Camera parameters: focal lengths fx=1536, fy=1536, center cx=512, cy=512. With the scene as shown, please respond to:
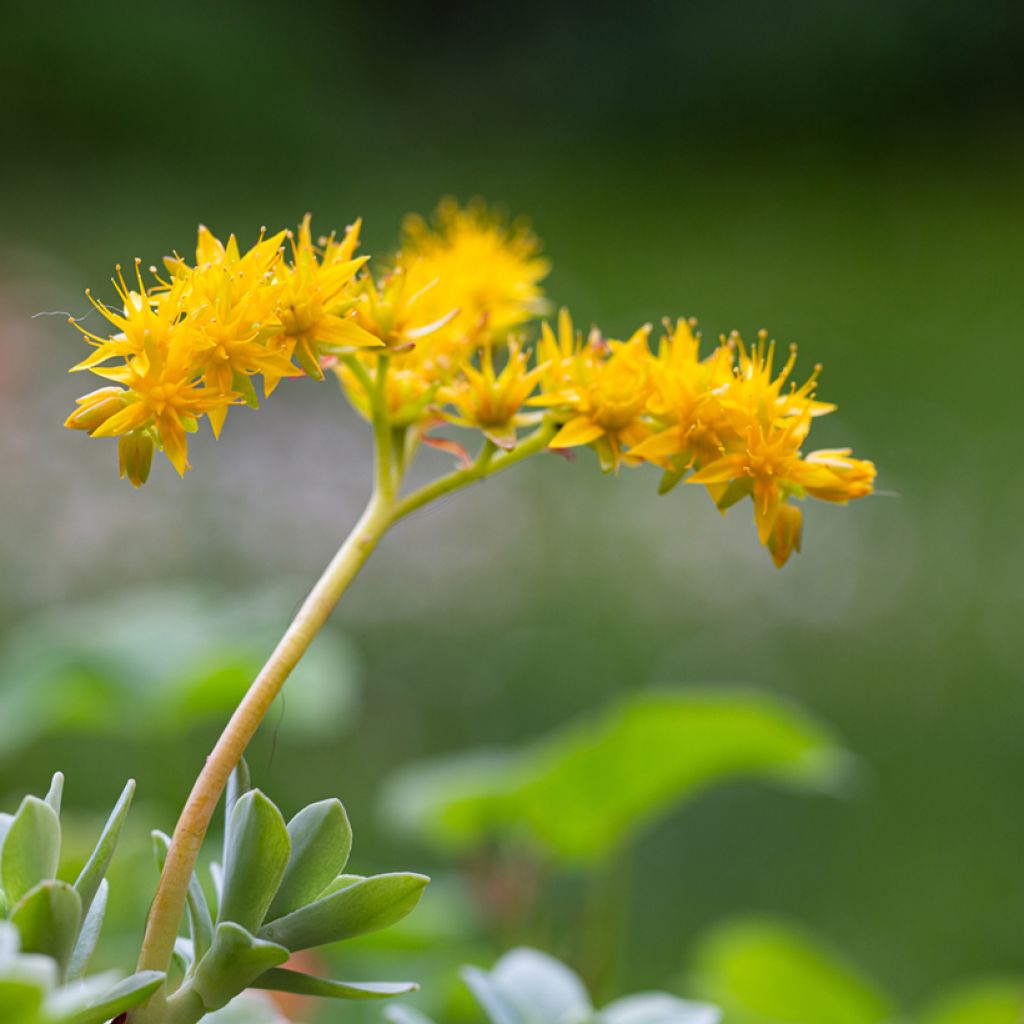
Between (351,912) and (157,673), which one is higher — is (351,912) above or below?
below

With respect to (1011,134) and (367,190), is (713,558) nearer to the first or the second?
(367,190)

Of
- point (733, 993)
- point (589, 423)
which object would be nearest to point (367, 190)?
point (733, 993)

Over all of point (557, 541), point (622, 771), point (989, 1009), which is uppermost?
point (557, 541)

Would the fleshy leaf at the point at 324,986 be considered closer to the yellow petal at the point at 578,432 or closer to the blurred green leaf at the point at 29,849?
the blurred green leaf at the point at 29,849

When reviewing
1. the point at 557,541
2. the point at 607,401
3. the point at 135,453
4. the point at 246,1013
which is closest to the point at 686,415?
the point at 607,401

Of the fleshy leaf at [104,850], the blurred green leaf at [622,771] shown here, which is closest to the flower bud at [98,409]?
the fleshy leaf at [104,850]

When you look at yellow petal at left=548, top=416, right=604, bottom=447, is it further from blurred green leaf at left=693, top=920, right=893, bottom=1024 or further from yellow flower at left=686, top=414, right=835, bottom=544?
blurred green leaf at left=693, top=920, right=893, bottom=1024

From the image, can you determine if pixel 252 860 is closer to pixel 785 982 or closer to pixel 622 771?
pixel 622 771

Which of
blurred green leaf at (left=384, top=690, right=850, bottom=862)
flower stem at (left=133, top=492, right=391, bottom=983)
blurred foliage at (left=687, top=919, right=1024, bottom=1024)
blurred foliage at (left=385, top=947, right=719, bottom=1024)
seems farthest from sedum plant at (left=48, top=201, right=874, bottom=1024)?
blurred foliage at (left=687, top=919, right=1024, bottom=1024)
